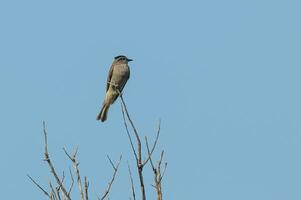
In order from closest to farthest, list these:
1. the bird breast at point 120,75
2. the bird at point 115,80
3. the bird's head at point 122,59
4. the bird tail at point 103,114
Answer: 1. the bird tail at point 103,114
2. the bird at point 115,80
3. the bird breast at point 120,75
4. the bird's head at point 122,59

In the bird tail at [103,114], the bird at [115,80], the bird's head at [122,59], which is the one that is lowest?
the bird tail at [103,114]

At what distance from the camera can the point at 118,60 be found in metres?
13.5

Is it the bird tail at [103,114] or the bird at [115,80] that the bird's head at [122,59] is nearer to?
the bird at [115,80]

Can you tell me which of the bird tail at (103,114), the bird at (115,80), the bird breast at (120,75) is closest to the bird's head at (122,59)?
the bird at (115,80)

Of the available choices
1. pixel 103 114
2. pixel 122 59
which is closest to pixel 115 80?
pixel 122 59

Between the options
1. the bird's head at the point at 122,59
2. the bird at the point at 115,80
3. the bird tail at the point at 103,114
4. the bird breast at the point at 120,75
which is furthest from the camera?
the bird's head at the point at 122,59

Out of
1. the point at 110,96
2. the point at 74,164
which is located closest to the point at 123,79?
the point at 110,96

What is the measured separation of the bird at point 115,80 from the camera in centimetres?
1263

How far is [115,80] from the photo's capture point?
1305 centimetres

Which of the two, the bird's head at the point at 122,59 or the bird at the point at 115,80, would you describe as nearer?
the bird at the point at 115,80

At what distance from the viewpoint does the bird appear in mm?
12630

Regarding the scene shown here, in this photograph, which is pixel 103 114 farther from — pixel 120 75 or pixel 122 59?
pixel 122 59

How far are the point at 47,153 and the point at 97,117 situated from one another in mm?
7170

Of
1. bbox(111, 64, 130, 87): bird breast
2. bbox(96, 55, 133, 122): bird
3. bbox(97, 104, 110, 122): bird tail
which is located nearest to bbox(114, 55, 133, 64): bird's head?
bbox(96, 55, 133, 122): bird
